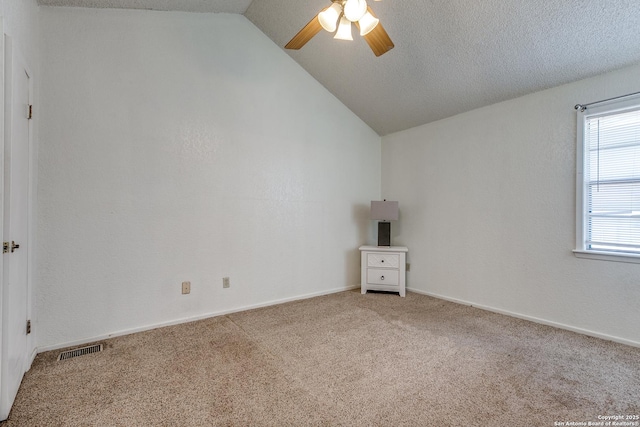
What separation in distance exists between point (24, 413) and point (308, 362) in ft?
5.18

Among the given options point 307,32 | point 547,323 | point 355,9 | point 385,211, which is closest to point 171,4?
point 307,32

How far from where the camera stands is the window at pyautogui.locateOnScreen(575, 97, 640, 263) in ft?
7.76

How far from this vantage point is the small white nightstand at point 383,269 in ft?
12.2

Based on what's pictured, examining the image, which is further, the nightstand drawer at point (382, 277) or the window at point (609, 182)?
the nightstand drawer at point (382, 277)

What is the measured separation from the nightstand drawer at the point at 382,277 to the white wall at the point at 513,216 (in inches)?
15.4

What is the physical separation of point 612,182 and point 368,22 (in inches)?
96.6

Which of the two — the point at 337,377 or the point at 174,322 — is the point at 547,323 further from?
the point at 174,322

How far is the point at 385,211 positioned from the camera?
3.77 meters

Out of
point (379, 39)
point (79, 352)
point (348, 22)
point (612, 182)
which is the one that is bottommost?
point (79, 352)

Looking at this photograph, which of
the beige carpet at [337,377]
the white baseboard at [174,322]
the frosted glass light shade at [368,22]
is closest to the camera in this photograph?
the beige carpet at [337,377]

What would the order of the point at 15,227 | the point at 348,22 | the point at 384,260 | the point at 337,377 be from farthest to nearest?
the point at 384,260 < the point at 348,22 < the point at 337,377 < the point at 15,227

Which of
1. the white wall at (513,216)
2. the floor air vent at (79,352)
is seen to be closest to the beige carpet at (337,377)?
the floor air vent at (79,352)

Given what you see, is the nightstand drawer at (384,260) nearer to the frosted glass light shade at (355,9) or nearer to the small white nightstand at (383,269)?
the small white nightstand at (383,269)

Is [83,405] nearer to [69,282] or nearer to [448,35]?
[69,282]
